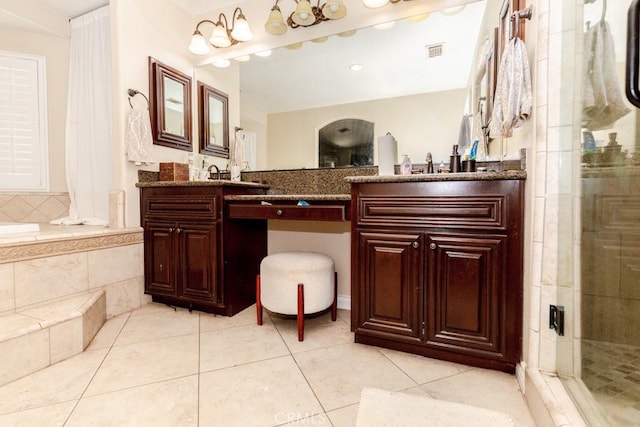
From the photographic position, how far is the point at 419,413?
1.15 m

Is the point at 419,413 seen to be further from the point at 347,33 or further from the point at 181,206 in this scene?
the point at 347,33

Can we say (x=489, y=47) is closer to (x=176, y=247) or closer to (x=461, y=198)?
(x=461, y=198)

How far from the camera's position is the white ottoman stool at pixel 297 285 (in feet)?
5.90

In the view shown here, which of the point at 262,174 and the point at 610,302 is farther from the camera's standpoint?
the point at 262,174

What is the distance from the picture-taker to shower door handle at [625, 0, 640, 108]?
683 mm

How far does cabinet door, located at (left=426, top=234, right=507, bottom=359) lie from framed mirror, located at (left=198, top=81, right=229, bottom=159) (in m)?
2.02

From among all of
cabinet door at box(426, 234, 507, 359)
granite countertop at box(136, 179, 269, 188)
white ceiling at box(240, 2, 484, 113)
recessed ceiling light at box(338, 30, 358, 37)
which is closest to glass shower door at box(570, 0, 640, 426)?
cabinet door at box(426, 234, 507, 359)

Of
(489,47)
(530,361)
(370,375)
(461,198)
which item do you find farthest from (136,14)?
(530,361)

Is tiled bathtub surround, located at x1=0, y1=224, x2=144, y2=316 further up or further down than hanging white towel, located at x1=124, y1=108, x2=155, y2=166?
further down

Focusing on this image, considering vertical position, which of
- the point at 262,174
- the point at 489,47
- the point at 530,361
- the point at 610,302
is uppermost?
the point at 489,47

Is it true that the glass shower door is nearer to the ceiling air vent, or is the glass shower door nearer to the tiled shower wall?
the ceiling air vent

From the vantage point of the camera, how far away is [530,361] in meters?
1.28

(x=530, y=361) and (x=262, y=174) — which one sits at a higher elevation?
(x=262, y=174)

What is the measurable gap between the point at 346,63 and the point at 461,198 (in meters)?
1.38
